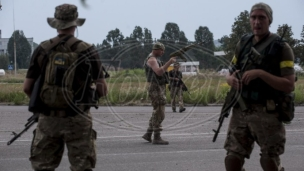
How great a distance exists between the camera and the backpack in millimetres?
4941

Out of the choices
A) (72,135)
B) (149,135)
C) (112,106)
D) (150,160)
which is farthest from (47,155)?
(112,106)

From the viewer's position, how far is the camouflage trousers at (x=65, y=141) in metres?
4.98

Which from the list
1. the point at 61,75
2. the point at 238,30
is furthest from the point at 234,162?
the point at 238,30

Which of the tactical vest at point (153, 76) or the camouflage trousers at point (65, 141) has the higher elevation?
the tactical vest at point (153, 76)

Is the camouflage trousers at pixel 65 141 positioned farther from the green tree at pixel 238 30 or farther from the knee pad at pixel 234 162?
the green tree at pixel 238 30

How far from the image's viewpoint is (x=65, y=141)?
198 inches

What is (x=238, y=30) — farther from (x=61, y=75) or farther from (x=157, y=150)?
(x=61, y=75)

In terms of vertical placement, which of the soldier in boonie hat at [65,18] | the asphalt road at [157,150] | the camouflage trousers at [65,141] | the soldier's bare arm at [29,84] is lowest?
the asphalt road at [157,150]

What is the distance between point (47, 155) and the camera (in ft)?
16.5

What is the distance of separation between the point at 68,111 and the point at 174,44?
11.5 m

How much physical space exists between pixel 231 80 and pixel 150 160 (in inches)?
126

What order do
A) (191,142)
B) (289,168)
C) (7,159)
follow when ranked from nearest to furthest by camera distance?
(289,168) < (7,159) < (191,142)

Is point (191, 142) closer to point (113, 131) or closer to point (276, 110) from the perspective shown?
point (113, 131)

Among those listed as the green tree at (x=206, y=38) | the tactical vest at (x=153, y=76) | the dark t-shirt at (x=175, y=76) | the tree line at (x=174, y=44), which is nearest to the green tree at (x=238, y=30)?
→ the tree line at (x=174, y=44)
